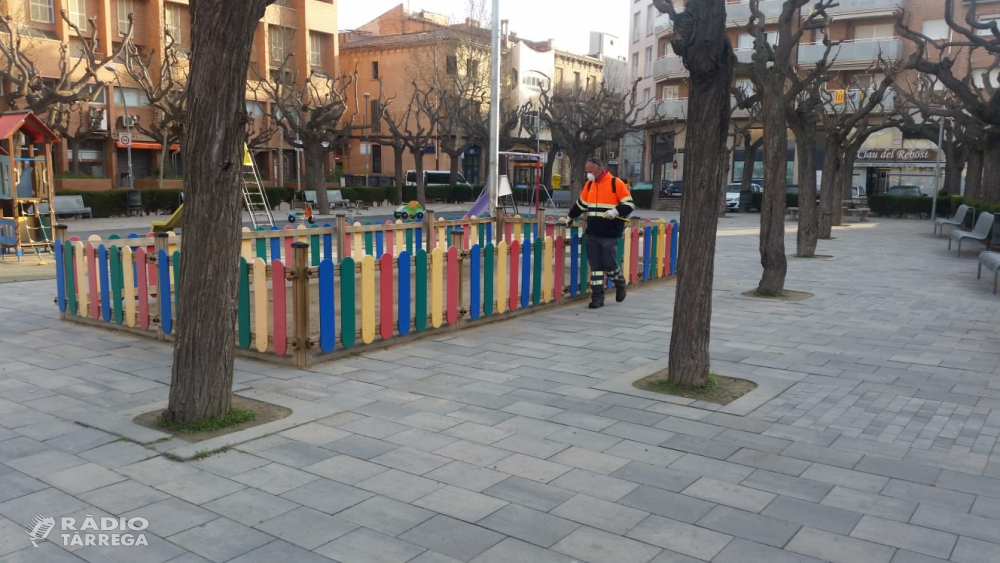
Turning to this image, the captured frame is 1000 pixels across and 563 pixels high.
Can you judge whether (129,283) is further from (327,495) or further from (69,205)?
(69,205)

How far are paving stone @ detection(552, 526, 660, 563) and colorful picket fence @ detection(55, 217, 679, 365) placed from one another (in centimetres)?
334

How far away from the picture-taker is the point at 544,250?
9.74 metres

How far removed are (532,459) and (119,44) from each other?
132ft

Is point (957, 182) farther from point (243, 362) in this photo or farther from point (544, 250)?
point (243, 362)

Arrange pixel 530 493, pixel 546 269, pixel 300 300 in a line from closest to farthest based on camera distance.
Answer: pixel 530 493, pixel 300 300, pixel 546 269

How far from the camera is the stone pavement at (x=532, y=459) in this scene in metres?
3.72

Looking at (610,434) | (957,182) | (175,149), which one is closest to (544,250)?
(610,434)

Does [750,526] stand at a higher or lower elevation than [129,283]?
lower

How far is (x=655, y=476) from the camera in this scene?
4.51 metres

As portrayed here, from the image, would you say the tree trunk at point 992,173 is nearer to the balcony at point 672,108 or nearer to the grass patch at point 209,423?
the grass patch at point 209,423

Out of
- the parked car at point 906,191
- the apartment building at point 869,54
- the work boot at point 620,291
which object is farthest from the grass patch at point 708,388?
the parked car at point 906,191

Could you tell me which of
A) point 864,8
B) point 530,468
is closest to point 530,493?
point 530,468

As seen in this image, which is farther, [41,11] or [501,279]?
[41,11]

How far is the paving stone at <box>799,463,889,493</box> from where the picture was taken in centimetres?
442
